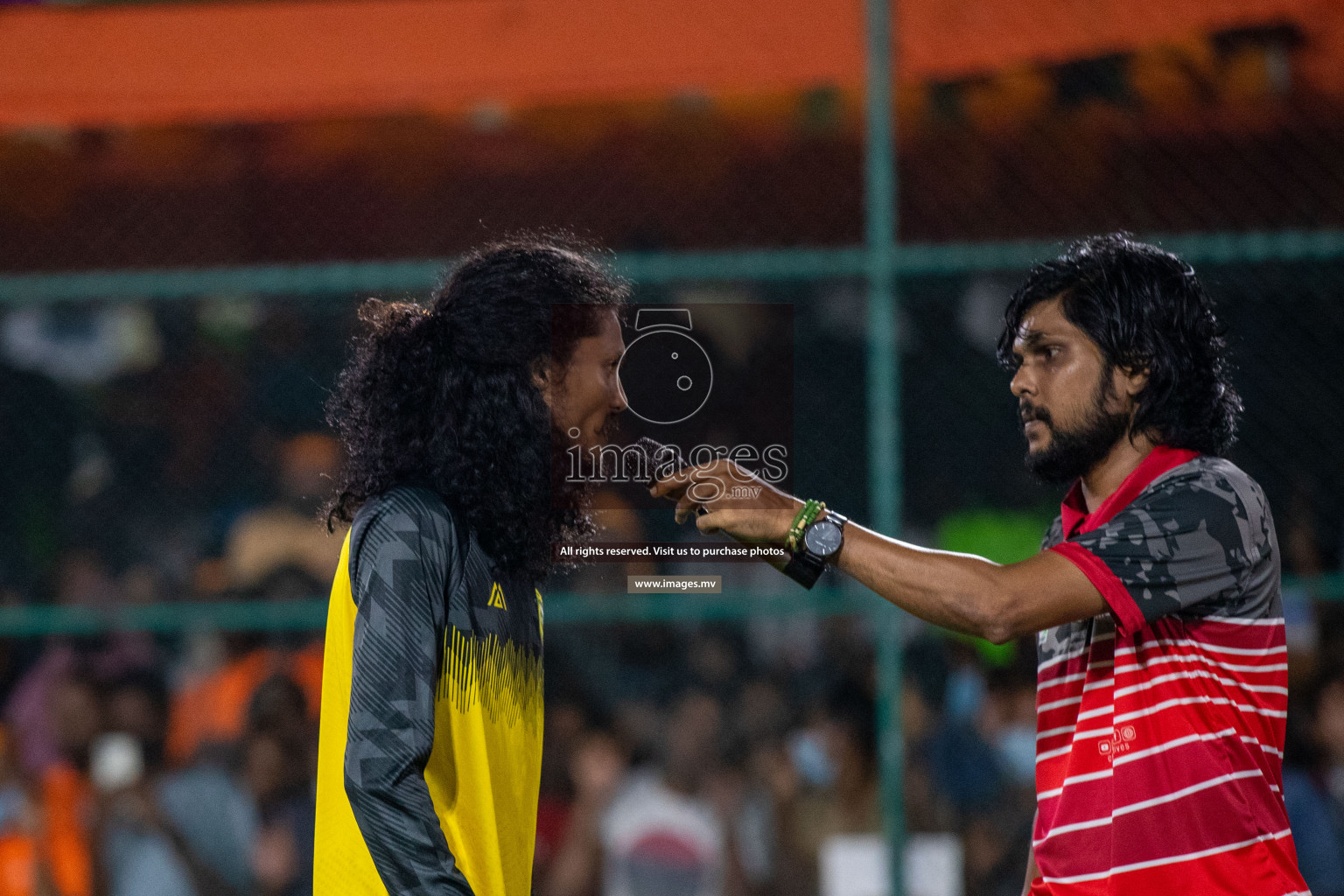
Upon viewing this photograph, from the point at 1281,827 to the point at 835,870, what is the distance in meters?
2.24

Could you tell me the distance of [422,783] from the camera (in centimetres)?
167

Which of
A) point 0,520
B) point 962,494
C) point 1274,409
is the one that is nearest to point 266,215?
point 0,520

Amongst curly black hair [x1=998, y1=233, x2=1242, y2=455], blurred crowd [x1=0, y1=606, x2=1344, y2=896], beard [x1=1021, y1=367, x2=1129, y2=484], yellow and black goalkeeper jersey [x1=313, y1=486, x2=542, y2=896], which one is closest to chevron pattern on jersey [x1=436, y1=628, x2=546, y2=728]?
yellow and black goalkeeper jersey [x1=313, y1=486, x2=542, y2=896]

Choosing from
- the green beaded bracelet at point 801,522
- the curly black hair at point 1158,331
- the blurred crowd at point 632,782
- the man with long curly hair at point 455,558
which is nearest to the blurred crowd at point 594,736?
the blurred crowd at point 632,782

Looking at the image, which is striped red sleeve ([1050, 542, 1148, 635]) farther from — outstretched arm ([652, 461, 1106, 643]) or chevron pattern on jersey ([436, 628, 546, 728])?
chevron pattern on jersey ([436, 628, 546, 728])

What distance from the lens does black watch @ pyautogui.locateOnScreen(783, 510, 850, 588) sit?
7.00ft

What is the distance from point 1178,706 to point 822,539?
64 centimetres

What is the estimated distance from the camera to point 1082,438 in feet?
7.54

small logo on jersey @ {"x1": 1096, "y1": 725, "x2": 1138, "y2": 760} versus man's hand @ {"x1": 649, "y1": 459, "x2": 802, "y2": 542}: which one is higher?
man's hand @ {"x1": 649, "y1": 459, "x2": 802, "y2": 542}

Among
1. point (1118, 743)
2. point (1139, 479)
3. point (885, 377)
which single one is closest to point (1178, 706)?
point (1118, 743)

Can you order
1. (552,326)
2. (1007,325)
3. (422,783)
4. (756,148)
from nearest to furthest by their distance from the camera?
1. (422,783)
2. (552,326)
3. (1007,325)
4. (756,148)

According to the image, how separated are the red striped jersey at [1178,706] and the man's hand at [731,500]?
1.53ft

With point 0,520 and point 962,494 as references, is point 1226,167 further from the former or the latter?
point 0,520

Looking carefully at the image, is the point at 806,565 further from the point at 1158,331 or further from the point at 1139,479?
the point at 1158,331
